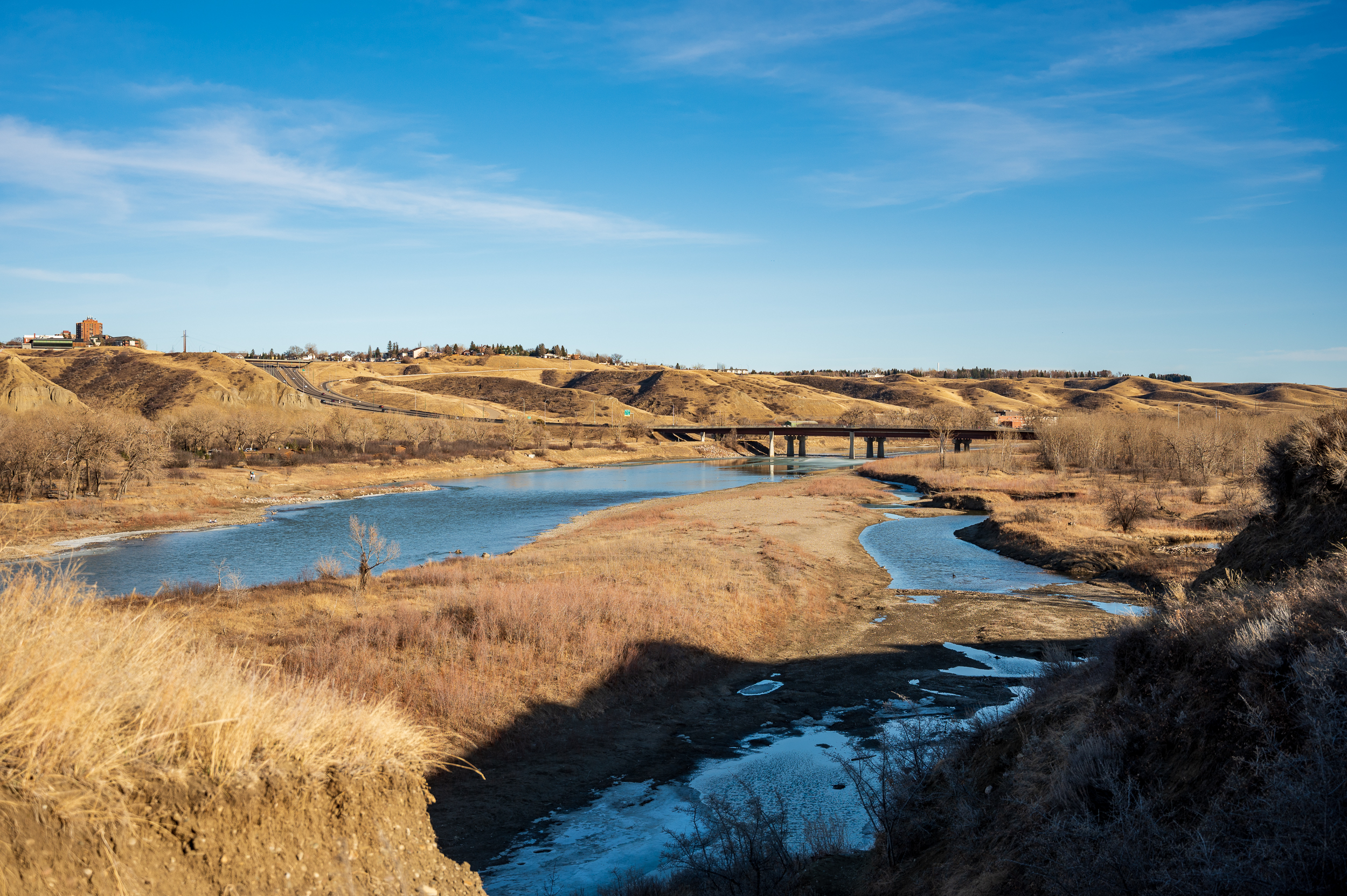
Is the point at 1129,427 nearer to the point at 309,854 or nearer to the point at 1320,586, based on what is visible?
the point at 1320,586

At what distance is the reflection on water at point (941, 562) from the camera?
1344 inches

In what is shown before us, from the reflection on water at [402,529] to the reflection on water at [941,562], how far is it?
2131cm

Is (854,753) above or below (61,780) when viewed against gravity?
below

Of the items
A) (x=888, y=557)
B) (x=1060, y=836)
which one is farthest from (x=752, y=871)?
(x=888, y=557)

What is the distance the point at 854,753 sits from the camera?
51.3 ft

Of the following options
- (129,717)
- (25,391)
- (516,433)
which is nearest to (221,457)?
(25,391)

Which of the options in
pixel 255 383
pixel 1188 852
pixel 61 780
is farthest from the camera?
pixel 255 383

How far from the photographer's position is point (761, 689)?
20750 mm

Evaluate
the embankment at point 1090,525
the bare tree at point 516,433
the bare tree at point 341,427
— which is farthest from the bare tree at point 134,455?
the embankment at point 1090,525

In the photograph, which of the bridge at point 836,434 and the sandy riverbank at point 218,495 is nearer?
the sandy riverbank at point 218,495

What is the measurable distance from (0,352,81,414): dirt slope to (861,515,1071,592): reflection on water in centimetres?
11239

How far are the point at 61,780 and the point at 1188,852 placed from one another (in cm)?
783

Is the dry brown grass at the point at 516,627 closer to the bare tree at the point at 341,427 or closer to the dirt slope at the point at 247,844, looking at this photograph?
the dirt slope at the point at 247,844

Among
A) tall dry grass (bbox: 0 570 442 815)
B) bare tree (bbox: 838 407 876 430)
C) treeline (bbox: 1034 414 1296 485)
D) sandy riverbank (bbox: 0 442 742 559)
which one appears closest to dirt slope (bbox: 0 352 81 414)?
sandy riverbank (bbox: 0 442 742 559)
